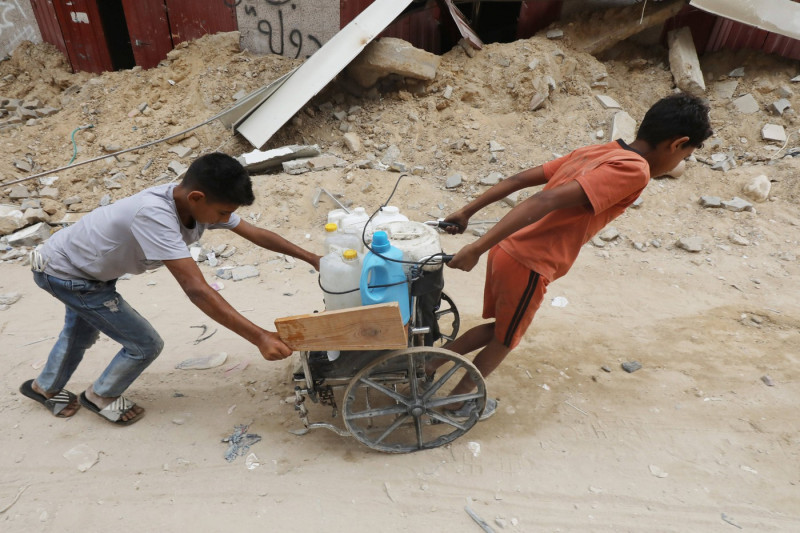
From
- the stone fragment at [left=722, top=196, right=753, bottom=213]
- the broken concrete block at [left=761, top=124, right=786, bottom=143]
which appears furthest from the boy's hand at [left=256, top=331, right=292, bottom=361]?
the broken concrete block at [left=761, top=124, right=786, bottom=143]

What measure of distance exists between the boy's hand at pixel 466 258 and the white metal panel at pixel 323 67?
15.2 feet

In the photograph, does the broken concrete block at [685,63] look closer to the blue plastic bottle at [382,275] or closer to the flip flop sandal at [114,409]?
the blue plastic bottle at [382,275]

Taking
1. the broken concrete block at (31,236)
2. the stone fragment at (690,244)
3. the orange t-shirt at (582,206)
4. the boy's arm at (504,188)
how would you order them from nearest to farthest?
the orange t-shirt at (582,206) → the boy's arm at (504,188) → the stone fragment at (690,244) → the broken concrete block at (31,236)

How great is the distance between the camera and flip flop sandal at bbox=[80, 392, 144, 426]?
2584 millimetres

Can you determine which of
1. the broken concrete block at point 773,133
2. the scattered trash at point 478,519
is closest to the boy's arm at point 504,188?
the scattered trash at point 478,519

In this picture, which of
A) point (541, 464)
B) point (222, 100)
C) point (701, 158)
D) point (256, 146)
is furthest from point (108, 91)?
point (701, 158)

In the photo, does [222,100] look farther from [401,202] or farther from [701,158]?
[701,158]

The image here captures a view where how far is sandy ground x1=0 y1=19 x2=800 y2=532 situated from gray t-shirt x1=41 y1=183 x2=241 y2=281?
3.27 ft

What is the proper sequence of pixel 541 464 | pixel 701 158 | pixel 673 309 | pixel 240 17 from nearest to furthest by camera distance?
pixel 541 464 < pixel 673 309 < pixel 701 158 < pixel 240 17

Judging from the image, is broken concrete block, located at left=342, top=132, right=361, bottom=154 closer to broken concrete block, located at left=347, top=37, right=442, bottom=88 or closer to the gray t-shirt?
broken concrete block, located at left=347, top=37, right=442, bottom=88

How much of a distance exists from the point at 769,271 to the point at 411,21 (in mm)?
5797

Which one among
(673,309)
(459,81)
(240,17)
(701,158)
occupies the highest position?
(240,17)

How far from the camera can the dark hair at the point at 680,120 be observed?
72.1 inches

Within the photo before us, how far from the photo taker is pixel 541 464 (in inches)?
93.2
